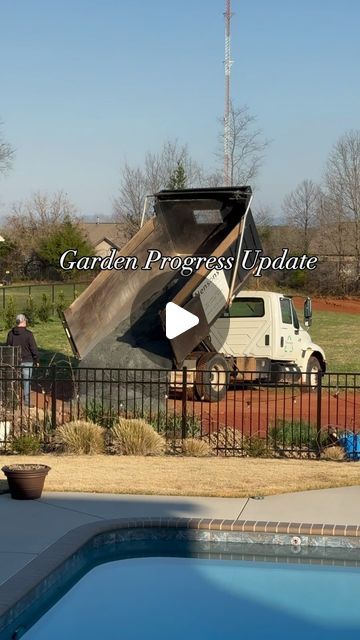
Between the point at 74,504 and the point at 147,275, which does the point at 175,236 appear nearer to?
the point at 147,275

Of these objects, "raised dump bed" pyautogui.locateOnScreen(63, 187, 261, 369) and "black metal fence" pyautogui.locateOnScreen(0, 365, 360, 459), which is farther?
"raised dump bed" pyautogui.locateOnScreen(63, 187, 261, 369)

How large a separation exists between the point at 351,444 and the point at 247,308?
8.09 metres

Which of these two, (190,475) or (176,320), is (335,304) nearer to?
(176,320)

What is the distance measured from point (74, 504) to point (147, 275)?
9600 mm

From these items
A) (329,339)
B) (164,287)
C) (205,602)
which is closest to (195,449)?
(205,602)

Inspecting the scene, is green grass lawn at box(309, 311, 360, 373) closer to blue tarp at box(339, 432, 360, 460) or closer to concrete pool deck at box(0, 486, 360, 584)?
blue tarp at box(339, 432, 360, 460)

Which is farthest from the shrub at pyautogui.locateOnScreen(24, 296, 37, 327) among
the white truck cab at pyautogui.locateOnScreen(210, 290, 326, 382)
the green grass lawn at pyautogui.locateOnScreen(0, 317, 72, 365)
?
the white truck cab at pyautogui.locateOnScreen(210, 290, 326, 382)

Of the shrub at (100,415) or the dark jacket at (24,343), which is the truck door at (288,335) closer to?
the dark jacket at (24,343)

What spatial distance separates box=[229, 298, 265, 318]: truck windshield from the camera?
22.0 m

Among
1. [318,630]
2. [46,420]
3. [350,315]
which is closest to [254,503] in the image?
[318,630]

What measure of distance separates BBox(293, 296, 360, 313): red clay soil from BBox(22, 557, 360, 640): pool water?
38495mm

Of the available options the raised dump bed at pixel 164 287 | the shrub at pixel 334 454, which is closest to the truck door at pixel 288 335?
the raised dump bed at pixel 164 287

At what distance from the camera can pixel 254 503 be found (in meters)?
11.0

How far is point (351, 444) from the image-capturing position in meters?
14.5
